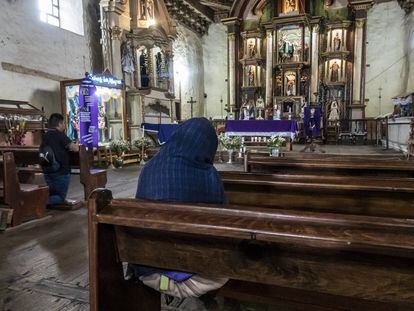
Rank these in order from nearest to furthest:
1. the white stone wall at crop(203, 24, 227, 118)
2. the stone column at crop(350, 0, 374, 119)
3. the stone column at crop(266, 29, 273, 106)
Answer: the stone column at crop(350, 0, 374, 119), the stone column at crop(266, 29, 273, 106), the white stone wall at crop(203, 24, 227, 118)

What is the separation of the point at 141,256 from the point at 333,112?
45.5 ft

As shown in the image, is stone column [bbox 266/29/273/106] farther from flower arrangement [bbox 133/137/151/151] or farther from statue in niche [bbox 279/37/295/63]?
flower arrangement [bbox 133/137/151/151]

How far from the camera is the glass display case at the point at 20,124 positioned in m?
6.41

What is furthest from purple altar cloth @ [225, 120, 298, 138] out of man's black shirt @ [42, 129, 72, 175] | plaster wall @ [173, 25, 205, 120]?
plaster wall @ [173, 25, 205, 120]

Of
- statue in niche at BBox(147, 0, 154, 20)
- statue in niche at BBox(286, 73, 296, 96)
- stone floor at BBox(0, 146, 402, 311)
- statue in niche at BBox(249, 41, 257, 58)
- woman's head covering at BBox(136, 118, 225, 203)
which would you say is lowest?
stone floor at BBox(0, 146, 402, 311)

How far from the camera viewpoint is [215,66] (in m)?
16.3

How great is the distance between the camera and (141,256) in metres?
1.42

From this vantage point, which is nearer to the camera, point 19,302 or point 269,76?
point 19,302

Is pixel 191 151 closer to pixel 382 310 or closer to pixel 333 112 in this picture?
pixel 382 310

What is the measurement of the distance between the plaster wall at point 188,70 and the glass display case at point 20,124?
292 inches

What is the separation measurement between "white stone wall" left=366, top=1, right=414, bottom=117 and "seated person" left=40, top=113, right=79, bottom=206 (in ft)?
44.9

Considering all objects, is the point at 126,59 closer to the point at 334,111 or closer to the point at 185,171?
the point at 334,111

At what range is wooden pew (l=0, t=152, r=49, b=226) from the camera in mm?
3500

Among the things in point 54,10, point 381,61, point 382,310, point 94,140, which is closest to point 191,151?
point 382,310
